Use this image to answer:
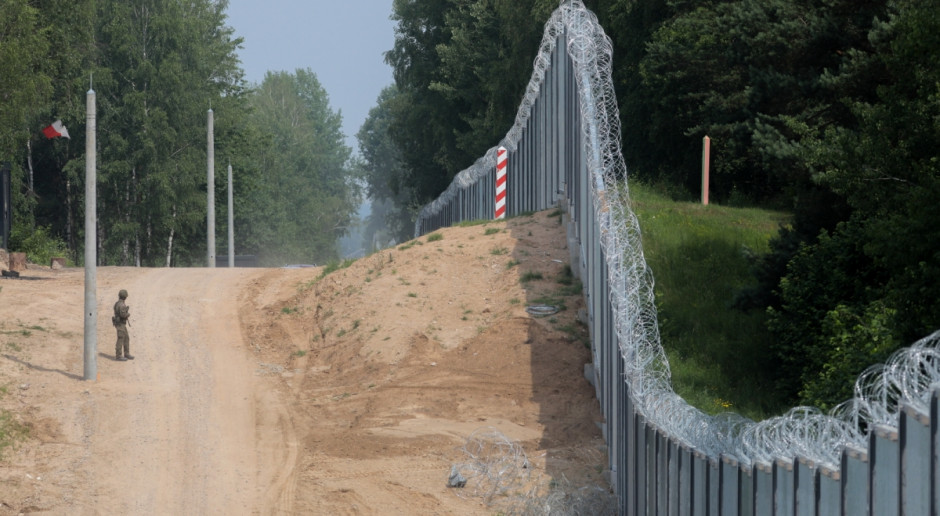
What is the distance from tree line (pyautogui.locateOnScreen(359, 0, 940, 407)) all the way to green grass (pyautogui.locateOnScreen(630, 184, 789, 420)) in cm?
45

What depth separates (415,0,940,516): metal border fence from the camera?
5.40m

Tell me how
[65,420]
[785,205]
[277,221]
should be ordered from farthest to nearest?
1. [277,221]
2. [785,205]
3. [65,420]

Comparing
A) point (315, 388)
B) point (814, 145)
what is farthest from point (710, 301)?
point (315, 388)

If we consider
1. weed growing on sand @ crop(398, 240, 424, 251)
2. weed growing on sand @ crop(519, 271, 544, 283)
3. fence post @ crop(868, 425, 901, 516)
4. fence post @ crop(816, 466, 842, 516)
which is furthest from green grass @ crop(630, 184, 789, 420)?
fence post @ crop(868, 425, 901, 516)

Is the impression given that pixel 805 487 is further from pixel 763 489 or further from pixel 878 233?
pixel 878 233

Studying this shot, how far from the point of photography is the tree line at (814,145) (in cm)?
1448

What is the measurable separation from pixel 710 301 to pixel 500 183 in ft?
31.2

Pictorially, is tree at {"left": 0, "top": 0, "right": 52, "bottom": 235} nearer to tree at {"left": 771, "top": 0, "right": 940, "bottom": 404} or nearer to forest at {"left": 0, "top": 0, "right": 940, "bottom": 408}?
forest at {"left": 0, "top": 0, "right": 940, "bottom": 408}

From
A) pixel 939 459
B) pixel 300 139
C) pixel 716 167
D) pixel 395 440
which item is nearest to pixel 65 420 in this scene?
pixel 395 440

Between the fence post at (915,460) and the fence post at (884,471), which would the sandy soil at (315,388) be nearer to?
the fence post at (884,471)

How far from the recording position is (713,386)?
57.7 feet

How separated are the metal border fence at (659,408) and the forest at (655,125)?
2.82 m

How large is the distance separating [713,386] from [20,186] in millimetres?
44198

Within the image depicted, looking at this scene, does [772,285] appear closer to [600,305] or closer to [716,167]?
[600,305]
